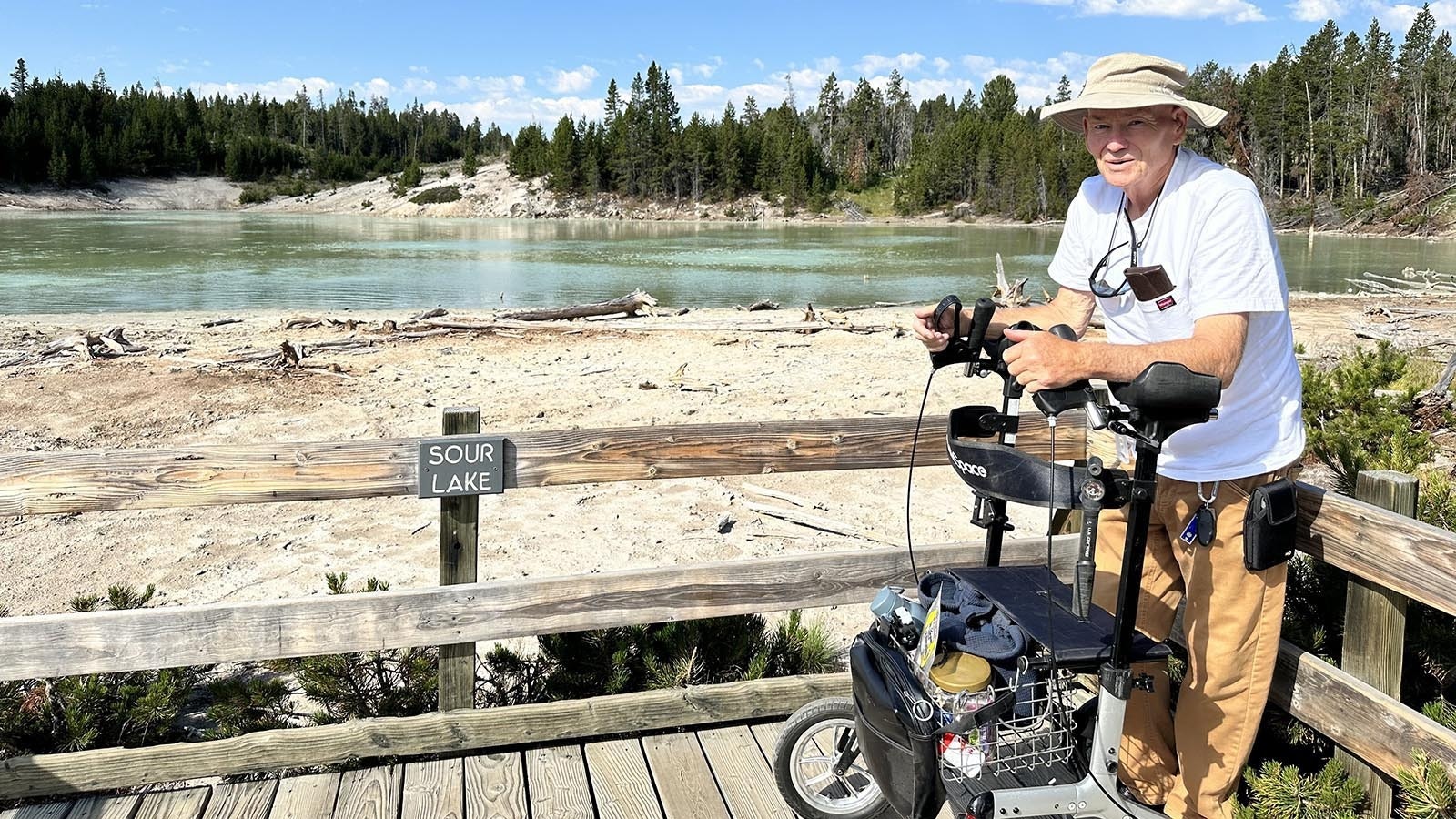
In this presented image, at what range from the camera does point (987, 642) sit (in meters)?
2.35

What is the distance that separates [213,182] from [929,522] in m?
140

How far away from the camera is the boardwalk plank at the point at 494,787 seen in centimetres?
304

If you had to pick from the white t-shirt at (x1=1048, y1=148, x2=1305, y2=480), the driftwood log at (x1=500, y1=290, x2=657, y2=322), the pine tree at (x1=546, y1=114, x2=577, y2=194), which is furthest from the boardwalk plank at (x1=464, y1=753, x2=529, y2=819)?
the pine tree at (x1=546, y1=114, x2=577, y2=194)

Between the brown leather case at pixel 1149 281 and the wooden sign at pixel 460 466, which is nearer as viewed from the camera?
the brown leather case at pixel 1149 281

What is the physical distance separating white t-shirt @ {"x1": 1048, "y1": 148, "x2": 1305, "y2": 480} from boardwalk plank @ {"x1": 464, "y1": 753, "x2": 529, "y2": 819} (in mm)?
2012

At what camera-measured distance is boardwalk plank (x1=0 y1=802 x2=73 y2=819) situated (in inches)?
117

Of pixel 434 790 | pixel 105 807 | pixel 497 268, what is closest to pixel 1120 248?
pixel 434 790

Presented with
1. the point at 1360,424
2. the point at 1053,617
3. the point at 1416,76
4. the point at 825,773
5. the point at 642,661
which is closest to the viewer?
the point at 1053,617

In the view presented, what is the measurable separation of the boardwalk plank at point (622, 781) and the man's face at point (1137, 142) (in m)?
2.11

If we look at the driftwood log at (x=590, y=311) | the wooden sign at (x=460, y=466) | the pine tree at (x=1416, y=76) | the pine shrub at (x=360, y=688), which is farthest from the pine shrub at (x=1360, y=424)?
the pine tree at (x=1416, y=76)

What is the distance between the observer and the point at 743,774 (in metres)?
3.26

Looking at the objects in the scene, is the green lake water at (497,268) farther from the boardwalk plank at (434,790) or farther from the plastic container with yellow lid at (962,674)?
the plastic container with yellow lid at (962,674)

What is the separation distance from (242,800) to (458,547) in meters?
0.93

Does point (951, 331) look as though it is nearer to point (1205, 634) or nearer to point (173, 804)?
point (1205, 634)
